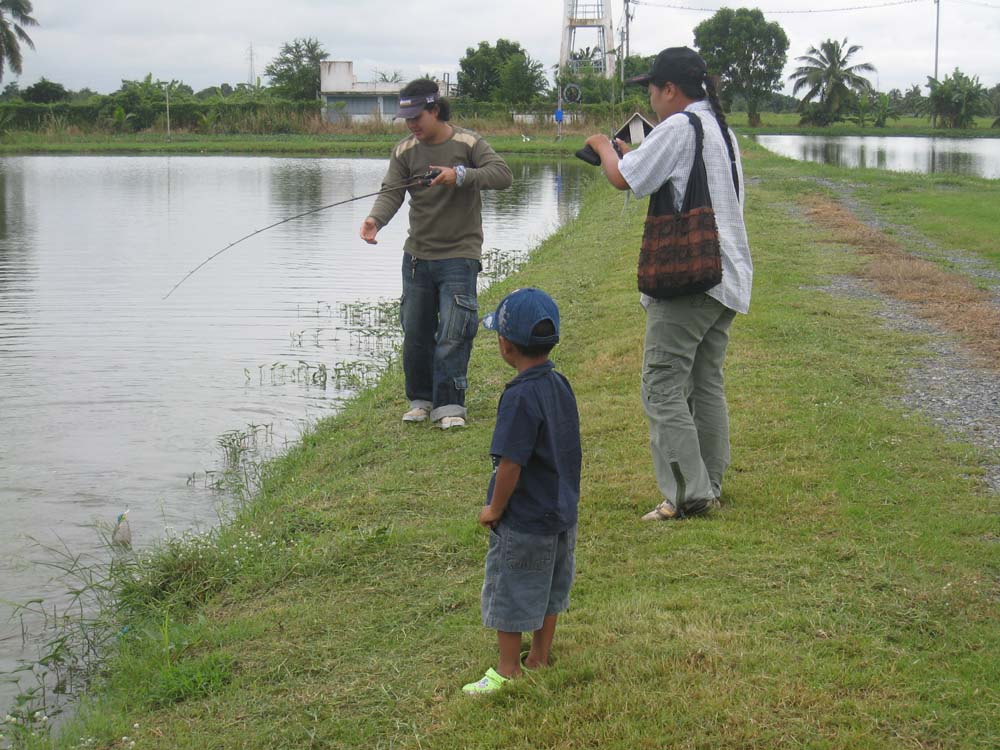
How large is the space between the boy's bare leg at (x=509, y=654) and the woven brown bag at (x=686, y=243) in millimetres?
1752

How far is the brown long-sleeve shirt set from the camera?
6562 millimetres

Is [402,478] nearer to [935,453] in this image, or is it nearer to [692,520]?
[692,520]

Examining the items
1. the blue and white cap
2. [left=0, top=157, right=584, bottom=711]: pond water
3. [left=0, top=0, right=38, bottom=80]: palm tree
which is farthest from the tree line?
the blue and white cap

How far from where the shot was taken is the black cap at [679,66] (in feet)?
15.1

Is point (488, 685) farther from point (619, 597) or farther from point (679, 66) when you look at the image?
point (679, 66)

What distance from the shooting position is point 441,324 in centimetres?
674

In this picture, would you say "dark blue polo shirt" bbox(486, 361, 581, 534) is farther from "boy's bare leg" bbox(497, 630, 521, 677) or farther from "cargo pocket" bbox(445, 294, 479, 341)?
"cargo pocket" bbox(445, 294, 479, 341)

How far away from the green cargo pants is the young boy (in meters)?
1.36

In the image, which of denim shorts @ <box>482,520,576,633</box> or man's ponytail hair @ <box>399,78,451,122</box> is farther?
man's ponytail hair @ <box>399,78,451,122</box>

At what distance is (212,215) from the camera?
75.6 ft

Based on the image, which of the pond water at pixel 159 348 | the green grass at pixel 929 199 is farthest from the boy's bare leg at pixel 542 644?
the green grass at pixel 929 199

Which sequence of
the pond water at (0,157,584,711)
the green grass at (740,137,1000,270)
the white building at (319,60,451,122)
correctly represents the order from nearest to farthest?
1. the pond water at (0,157,584,711)
2. the green grass at (740,137,1000,270)
3. the white building at (319,60,451,122)

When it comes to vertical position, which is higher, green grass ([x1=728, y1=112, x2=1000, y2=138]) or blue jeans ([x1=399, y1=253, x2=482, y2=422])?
green grass ([x1=728, y1=112, x2=1000, y2=138])

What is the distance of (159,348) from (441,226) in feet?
17.4
